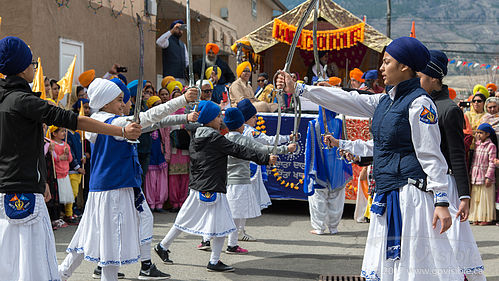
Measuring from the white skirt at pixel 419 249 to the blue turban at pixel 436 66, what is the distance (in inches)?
47.1

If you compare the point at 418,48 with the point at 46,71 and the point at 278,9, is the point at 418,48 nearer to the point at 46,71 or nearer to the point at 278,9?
the point at 46,71

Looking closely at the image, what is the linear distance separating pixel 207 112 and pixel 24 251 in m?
2.96

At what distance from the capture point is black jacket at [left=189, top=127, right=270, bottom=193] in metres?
6.38

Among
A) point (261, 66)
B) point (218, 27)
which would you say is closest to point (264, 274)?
point (261, 66)

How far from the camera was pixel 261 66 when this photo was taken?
16672 millimetres

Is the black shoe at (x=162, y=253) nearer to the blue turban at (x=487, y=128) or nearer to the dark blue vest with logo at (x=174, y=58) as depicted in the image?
the blue turban at (x=487, y=128)

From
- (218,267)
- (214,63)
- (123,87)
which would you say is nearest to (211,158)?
(218,267)

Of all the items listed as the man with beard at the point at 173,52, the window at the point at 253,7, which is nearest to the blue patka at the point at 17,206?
the man with beard at the point at 173,52

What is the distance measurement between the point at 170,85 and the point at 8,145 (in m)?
7.97

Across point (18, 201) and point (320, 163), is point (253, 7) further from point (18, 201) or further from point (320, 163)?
point (18, 201)

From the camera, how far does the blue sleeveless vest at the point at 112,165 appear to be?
5047 millimetres

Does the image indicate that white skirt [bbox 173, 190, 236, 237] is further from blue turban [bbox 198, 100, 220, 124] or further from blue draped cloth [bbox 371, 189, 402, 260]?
blue draped cloth [bbox 371, 189, 402, 260]

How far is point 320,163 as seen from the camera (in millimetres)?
8742

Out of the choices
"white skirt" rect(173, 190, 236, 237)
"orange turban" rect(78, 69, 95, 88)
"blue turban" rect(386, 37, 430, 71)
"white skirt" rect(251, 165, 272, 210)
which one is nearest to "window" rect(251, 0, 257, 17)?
"orange turban" rect(78, 69, 95, 88)
